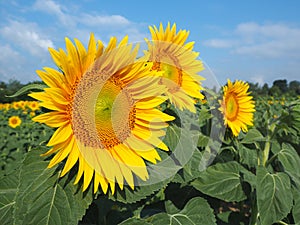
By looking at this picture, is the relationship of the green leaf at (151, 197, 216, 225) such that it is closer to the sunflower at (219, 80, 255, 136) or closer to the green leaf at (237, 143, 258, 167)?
the green leaf at (237, 143, 258, 167)

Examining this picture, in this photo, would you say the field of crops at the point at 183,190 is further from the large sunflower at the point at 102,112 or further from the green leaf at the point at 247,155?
the large sunflower at the point at 102,112

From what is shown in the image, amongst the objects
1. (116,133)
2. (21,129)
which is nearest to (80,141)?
(116,133)

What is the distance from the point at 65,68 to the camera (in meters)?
1.15

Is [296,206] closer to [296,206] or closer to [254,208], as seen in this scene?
[296,206]

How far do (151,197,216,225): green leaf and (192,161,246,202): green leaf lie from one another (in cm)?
26

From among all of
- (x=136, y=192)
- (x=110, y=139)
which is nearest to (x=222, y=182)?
(x=136, y=192)

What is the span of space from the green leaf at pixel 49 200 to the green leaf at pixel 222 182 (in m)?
0.91

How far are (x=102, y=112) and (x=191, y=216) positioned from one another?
73cm

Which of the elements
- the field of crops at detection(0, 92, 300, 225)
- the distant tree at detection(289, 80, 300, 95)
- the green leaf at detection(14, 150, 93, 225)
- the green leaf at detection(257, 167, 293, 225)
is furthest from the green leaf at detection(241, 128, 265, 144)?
the distant tree at detection(289, 80, 300, 95)

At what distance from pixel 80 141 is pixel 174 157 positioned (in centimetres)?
52

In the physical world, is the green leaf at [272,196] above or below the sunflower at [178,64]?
below

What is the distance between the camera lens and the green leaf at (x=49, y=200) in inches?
49.0

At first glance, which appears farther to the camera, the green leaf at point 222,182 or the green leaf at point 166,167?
the green leaf at point 222,182

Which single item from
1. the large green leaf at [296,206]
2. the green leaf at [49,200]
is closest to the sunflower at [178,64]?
the green leaf at [49,200]
